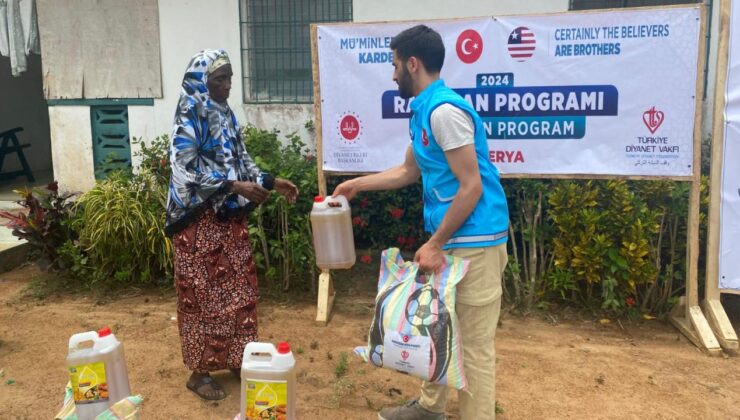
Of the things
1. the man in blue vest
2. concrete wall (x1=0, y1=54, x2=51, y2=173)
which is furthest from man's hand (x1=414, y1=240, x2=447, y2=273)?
concrete wall (x1=0, y1=54, x2=51, y2=173)

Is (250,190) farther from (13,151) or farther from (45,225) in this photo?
(13,151)

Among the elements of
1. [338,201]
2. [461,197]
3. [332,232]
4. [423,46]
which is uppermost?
[423,46]

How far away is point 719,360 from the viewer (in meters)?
3.94

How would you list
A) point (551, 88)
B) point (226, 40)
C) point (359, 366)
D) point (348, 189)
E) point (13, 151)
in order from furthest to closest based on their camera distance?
point (13, 151) < point (226, 40) < point (551, 88) < point (359, 366) < point (348, 189)

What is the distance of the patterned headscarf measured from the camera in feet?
10.2

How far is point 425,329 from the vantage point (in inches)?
102

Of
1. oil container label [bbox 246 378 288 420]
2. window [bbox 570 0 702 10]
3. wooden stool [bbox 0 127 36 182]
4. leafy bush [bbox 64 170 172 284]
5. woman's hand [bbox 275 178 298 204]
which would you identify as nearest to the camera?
oil container label [bbox 246 378 288 420]

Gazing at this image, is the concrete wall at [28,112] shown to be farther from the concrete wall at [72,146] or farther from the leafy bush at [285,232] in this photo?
the leafy bush at [285,232]

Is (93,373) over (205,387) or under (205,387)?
over

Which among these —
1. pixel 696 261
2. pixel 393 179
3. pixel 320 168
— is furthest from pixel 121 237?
pixel 696 261

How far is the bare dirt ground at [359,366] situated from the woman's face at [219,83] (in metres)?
1.63

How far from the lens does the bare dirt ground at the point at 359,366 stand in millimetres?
3387

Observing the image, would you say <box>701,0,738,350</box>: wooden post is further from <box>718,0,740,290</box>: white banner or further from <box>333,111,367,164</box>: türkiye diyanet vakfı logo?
<box>333,111,367,164</box>: türkiye diyanet vakfı logo

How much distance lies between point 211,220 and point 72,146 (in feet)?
14.1
